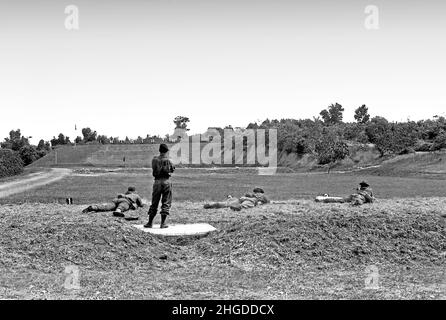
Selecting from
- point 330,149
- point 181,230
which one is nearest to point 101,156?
point 330,149

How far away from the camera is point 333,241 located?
10102 mm

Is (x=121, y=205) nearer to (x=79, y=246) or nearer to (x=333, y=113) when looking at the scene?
(x=79, y=246)

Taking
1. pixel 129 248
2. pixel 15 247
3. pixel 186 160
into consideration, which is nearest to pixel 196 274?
pixel 129 248

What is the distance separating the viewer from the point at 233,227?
452 inches

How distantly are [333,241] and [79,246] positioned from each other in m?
4.63

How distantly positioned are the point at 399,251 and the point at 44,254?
6316 millimetres

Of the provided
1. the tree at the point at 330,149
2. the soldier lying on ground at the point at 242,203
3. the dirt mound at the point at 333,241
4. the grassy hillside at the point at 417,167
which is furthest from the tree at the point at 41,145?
the dirt mound at the point at 333,241

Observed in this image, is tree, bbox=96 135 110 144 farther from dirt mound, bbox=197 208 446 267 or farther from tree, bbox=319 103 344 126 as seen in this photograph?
dirt mound, bbox=197 208 446 267

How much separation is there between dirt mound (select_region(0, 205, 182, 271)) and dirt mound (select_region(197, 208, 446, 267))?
115 centimetres

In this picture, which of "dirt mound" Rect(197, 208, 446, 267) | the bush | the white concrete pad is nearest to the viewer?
"dirt mound" Rect(197, 208, 446, 267)

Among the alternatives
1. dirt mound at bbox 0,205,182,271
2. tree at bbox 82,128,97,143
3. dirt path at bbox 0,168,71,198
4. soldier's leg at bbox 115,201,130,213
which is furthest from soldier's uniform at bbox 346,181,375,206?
tree at bbox 82,128,97,143

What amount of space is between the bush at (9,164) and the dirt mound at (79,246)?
120 feet

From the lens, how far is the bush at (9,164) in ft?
148

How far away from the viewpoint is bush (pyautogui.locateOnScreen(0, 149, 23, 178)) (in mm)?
45031
